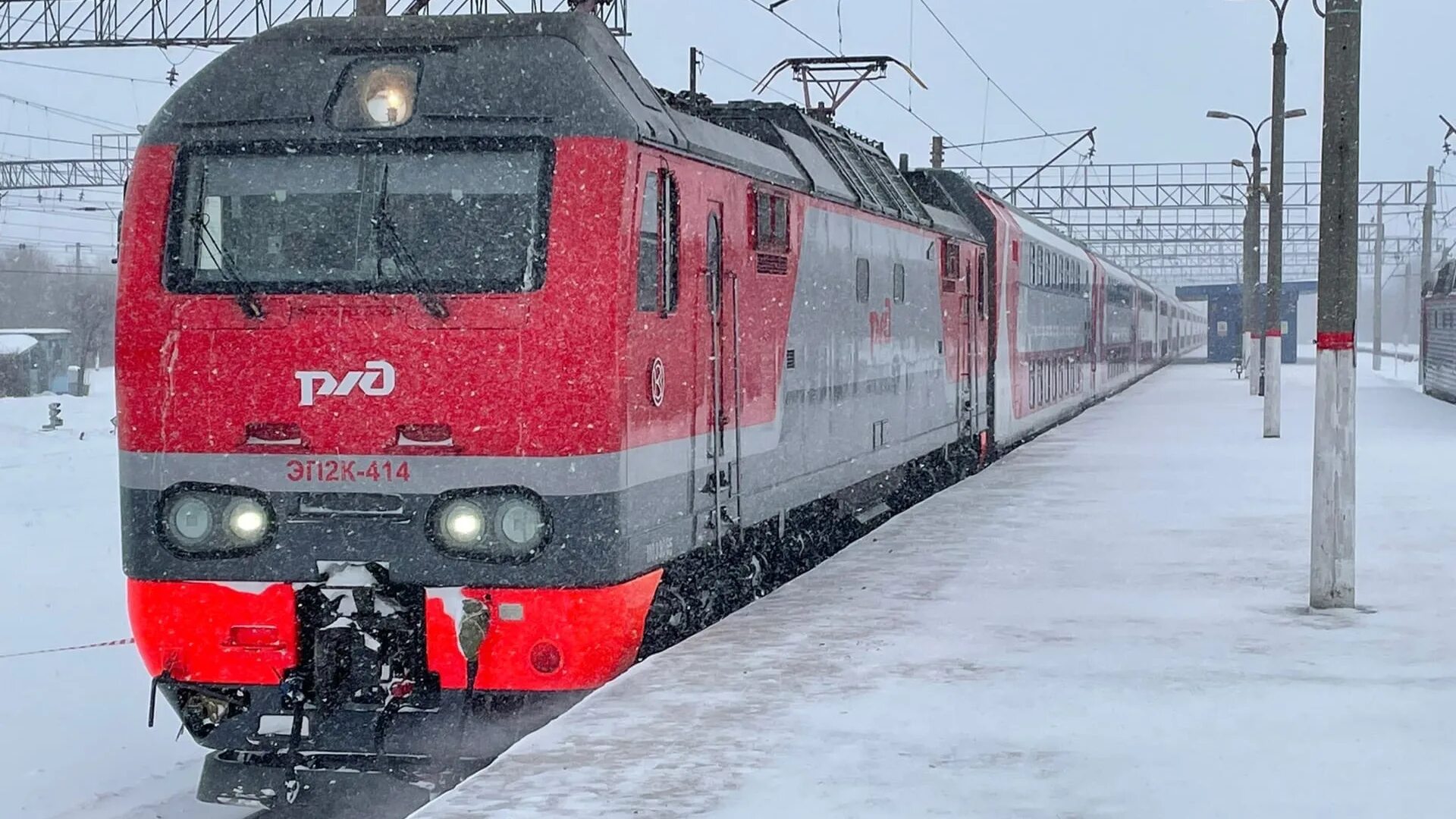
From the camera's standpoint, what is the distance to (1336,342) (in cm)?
1006

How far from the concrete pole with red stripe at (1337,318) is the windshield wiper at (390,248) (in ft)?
17.0

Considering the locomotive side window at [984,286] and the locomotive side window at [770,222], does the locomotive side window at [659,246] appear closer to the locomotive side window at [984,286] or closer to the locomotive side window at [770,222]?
the locomotive side window at [770,222]

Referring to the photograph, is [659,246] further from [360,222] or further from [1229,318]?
[1229,318]

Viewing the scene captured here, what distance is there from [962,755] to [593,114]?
3184 millimetres

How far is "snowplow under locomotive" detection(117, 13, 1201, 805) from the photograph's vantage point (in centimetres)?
755

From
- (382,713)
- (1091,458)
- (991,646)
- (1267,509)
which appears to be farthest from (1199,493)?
(382,713)

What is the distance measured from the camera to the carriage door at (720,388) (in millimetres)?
9125

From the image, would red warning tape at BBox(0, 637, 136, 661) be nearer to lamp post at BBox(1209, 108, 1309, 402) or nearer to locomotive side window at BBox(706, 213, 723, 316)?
locomotive side window at BBox(706, 213, 723, 316)

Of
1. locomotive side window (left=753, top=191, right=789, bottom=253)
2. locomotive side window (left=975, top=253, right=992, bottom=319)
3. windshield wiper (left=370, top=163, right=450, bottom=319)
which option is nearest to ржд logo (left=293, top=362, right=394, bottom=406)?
windshield wiper (left=370, top=163, right=450, bottom=319)

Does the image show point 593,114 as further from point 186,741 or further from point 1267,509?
point 1267,509

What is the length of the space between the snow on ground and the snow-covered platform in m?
2.73

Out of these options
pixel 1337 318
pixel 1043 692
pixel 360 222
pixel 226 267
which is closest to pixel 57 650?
pixel 226 267

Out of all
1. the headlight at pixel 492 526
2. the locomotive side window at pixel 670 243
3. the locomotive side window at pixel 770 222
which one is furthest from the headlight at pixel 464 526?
the locomotive side window at pixel 770 222

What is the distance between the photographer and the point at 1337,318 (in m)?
10.1
